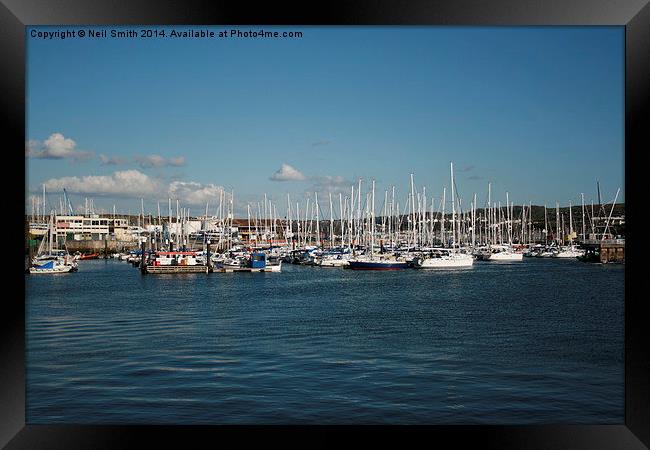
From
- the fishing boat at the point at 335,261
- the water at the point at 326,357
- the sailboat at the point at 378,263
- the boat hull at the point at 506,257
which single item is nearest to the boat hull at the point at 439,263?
the sailboat at the point at 378,263

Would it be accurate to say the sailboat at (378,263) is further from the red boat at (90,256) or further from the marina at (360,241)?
the red boat at (90,256)

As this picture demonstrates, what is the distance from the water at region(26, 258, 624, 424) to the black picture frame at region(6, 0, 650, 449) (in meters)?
2.58

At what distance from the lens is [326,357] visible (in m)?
9.23

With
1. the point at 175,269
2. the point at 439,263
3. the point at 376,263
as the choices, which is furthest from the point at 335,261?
the point at 175,269

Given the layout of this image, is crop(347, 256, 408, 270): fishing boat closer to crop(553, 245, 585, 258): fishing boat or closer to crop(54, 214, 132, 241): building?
crop(553, 245, 585, 258): fishing boat

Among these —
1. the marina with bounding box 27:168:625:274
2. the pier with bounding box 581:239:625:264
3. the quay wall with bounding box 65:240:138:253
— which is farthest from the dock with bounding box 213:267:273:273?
the quay wall with bounding box 65:240:138:253

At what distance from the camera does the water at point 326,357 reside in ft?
20.8

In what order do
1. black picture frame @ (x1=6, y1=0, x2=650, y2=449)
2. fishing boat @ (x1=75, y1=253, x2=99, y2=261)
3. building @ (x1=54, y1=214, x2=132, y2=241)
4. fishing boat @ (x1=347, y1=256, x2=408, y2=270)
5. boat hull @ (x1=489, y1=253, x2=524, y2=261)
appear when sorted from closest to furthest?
black picture frame @ (x1=6, y1=0, x2=650, y2=449) → fishing boat @ (x1=347, y1=256, x2=408, y2=270) → boat hull @ (x1=489, y1=253, x2=524, y2=261) → fishing boat @ (x1=75, y1=253, x2=99, y2=261) → building @ (x1=54, y1=214, x2=132, y2=241)

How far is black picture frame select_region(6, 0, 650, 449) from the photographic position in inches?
126
